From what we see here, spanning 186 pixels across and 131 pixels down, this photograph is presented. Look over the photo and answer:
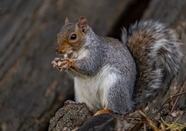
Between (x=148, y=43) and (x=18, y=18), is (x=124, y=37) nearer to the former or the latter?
(x=148, y=43)

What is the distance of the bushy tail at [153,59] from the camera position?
109 inches

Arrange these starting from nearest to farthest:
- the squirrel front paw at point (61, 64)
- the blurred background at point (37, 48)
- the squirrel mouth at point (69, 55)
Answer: the squirrel front paw at point (61, 64) < the squirrel mouth at point (69, 55) < the blurred background at point (37, 48)

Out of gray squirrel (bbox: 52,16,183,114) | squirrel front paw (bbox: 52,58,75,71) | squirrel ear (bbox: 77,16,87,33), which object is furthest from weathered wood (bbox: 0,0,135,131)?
squirrel front paw (bbox: 52,58,75,71)

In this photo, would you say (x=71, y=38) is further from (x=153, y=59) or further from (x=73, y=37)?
(x=153, y=59)

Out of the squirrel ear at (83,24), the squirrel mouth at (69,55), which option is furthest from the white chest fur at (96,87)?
the squirrel ear at (83,24)

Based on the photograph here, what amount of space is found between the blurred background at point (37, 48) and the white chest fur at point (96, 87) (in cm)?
82

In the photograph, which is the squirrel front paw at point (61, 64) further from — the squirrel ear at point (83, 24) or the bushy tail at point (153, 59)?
the bushy tail at point (153, 59)

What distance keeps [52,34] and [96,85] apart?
1182 millimetres

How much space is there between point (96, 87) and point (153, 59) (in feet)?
1.42

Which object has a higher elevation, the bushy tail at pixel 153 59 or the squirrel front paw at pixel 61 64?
the squirrel front paw at pixel 61 64

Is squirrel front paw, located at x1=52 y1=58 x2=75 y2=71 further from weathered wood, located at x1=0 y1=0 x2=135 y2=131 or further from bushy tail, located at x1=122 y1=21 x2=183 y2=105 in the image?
weathered wood, located at x1=0 y1=0 x2=135 y2=131

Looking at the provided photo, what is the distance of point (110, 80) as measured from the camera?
2.54 metres

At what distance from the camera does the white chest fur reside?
254cm

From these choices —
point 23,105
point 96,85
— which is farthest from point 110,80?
point 23,105
